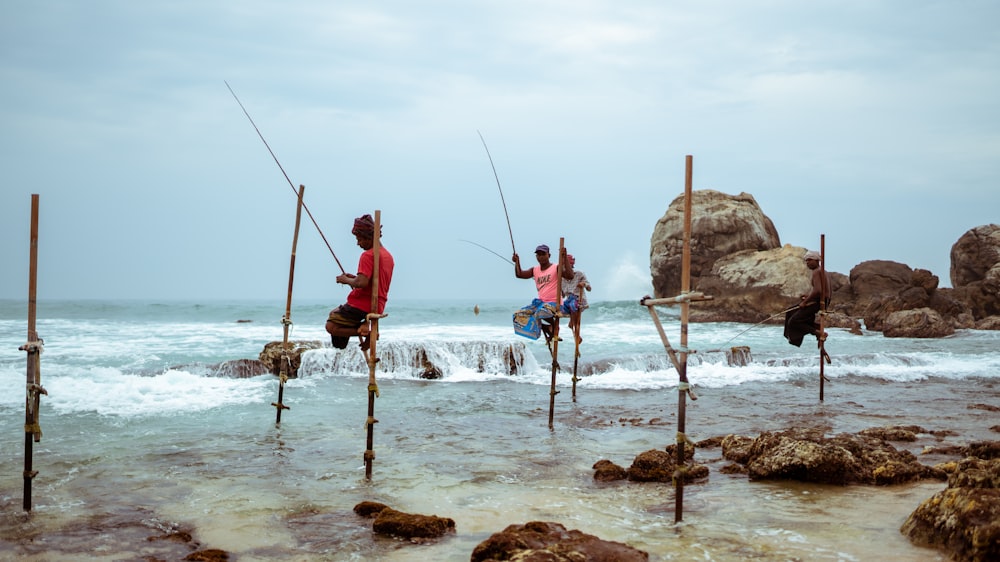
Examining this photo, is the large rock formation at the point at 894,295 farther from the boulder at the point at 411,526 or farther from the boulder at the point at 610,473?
the boulder at the point at 411,526

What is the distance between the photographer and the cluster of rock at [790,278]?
31.0m

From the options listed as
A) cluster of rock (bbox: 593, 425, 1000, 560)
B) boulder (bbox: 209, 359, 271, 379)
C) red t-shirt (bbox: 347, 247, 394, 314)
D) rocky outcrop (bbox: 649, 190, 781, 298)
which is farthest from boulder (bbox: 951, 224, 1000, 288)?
red t-shirt (bbox: 347, 247, 394, 314)

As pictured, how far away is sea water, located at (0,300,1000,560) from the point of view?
19.2ft

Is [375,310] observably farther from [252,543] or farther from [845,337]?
[845,337]

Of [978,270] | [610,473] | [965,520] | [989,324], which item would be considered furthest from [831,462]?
[978,270]

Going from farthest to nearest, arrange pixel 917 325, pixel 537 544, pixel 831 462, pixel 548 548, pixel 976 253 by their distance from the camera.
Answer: pixel 976 253 < pixel 917 325 < pixel 831 462 < pixel 537 544 < pixel 548 548

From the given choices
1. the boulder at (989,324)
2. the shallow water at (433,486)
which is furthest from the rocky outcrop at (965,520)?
the boulder at (989,324)

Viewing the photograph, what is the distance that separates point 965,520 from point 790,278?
108ft

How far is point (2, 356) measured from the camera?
65.7 feet

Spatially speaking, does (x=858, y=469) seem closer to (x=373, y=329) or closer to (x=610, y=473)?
(x=610, y=473)

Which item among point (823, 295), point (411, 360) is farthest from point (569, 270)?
point (411, 360)

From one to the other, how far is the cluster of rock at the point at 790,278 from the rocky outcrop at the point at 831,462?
2385 centimetres

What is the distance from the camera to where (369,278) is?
7.68 m

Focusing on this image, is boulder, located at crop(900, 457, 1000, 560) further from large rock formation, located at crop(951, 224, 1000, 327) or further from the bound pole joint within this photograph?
large rock formation, located at crop(951, 224, 1000, 327)
